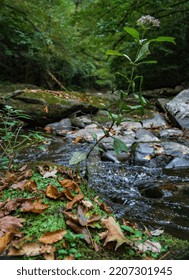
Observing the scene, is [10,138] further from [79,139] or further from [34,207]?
[79,139]

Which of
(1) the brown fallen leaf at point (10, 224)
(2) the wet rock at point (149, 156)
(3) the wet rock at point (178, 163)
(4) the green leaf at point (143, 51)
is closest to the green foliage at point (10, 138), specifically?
(1) the brown fallen leaf at point (10, 224)

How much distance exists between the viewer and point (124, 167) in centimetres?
373

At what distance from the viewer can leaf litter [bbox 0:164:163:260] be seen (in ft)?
4.00

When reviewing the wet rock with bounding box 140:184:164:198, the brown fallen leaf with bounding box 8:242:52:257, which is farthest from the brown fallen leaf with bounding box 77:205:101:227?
the wet rock with bounding box 140:184:164:198

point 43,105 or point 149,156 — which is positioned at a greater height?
point 43,105

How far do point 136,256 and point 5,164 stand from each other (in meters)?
1.61

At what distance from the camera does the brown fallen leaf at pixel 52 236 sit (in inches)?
49.7

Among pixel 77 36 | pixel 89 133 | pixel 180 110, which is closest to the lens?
pixel 89 133

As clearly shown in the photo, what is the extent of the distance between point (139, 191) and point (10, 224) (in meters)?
1.81

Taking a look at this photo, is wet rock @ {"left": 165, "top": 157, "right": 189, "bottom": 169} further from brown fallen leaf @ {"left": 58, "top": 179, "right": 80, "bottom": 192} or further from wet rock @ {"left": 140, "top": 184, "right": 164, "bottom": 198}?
brown fallen leaf @ {"left": 58, "top": 179, "right": 80, "bottom": 192}

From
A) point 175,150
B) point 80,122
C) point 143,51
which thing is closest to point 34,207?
point 143,51

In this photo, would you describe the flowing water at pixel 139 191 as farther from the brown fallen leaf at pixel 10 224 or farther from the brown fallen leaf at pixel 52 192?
the brown fallen leaf at pixel 10 224

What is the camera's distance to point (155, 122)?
652cm

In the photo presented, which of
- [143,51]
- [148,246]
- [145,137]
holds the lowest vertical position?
[145,137]
